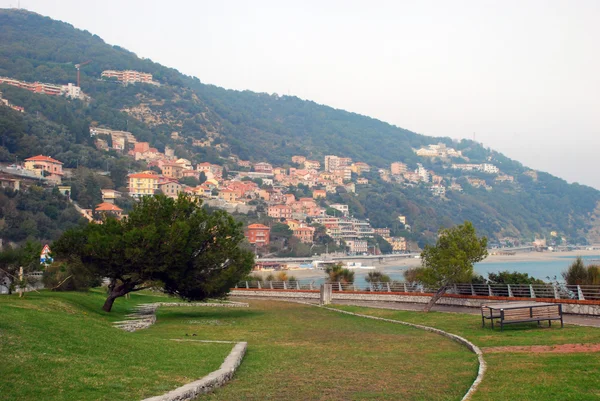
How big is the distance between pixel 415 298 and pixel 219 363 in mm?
15856

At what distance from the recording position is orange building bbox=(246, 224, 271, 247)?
12394 cm

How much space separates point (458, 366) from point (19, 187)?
319ft

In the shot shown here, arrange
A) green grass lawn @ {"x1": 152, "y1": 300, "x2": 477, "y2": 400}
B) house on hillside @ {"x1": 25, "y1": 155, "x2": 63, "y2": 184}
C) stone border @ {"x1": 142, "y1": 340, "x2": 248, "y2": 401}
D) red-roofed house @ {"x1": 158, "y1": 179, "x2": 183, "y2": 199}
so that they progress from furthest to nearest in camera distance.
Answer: red-roofed house @ {"x1": 158, "y1": 179, "x2": 183, "y2": 199}, house on hillside @ {"x1": 25, "y1": 155, "x2": 63, "y2": 184}, green grass lawn @ {"x1": 152, "y1": 300, "x2": 477, "y2": 400}, stone border @ {"x1": 142, "y1": 340, "x2": 248, "y2": 401}

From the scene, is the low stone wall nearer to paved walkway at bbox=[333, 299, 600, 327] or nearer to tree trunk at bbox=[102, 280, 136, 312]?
paved walkway at bbox=[333, 299, 600, 327]

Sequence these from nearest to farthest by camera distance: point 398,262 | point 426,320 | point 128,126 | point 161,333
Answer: point 161,333 → point 426,320 → point 398,262 → point 128,126

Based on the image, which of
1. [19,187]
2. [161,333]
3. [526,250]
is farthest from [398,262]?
[161,333]

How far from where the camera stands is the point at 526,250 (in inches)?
6786

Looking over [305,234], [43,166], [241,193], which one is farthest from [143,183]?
[305,234]

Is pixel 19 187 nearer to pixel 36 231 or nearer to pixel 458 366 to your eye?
pixel 36 231

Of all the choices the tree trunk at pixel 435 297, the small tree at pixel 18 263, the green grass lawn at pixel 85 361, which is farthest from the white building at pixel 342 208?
the green grass lawn at pixel 85 361

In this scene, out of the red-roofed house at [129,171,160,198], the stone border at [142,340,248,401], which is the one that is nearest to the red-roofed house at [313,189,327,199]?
the red-roofed house at [129,171,160,198]

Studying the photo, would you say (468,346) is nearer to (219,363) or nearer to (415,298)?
(219,363)

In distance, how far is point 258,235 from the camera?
124938 mm

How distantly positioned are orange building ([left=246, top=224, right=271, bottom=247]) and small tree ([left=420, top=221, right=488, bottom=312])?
10315cm
